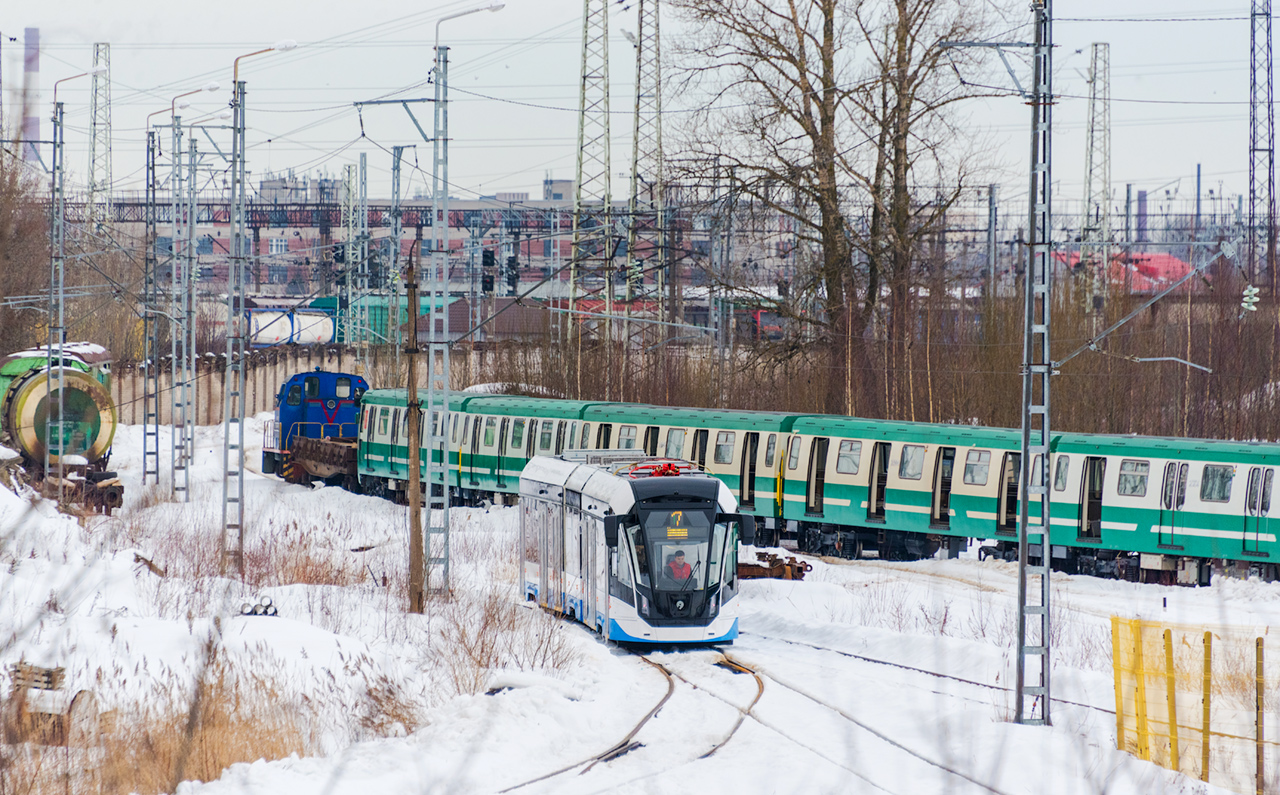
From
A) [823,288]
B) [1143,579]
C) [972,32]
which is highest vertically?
[972,32]

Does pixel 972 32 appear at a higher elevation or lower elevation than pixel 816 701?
higher

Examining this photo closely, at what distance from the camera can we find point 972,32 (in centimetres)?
3444

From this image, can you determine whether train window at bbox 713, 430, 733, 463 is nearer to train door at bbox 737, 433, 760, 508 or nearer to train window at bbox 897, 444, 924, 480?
train door at bbox 737, 433, 760, 508

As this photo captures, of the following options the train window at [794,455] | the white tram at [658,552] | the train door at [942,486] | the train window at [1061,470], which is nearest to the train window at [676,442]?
the train window at [794,455]

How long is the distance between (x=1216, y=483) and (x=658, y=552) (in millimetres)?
12317

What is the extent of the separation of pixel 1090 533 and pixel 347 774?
60.0ft

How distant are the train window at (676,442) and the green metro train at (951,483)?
45mm

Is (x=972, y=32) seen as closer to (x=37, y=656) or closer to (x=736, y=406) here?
(x=736, y=406)

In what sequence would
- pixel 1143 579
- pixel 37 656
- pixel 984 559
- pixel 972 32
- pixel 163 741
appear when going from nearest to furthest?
pixel 163 741, pixel 37 656, pixel 1143 579, pixel 984 559, pixel 972 32

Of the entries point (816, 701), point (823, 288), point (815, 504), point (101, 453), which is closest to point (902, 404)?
point (823, 288)

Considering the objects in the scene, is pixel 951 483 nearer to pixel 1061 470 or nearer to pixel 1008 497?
pixel 1008 497

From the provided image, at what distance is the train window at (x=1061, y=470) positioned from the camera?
25812mm

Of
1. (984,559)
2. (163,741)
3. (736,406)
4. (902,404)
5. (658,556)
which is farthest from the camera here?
(736,406)

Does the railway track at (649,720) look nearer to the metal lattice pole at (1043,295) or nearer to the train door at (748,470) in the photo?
the metal lattice pole at (1043,295)
